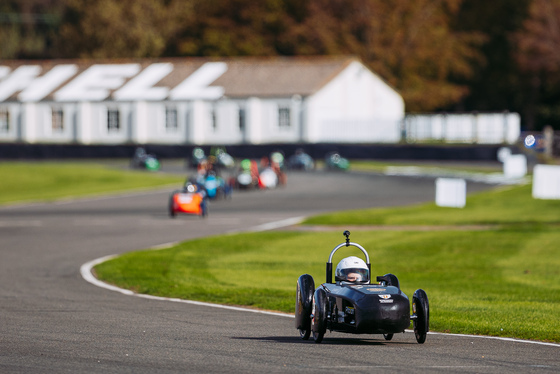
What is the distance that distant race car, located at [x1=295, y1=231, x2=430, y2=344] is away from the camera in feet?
36.6

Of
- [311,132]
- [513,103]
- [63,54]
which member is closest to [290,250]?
[311,132]

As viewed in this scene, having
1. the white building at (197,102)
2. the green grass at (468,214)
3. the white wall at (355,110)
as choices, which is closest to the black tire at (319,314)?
the green grass at (468,214)

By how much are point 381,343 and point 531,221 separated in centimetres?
1931

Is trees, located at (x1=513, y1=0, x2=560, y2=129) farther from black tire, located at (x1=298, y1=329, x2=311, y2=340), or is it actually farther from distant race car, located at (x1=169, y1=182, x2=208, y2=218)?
black tire, located at (x1=298, y1=329, x2=311, y2=340)

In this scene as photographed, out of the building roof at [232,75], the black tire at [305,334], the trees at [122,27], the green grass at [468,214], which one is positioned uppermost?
the trees at [122,27]

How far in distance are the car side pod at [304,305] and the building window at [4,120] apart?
7197cm

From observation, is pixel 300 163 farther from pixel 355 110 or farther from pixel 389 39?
pixel 389 39

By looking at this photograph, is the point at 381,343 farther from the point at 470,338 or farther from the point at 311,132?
the point at 311,132

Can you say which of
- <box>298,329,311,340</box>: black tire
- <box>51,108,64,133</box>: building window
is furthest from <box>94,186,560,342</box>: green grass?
<box>51,108,64,133</box>: building window

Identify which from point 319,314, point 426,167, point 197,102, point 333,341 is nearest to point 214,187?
point 426,167

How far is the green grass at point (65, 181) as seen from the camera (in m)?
46.1

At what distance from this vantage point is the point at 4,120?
81.4 meters

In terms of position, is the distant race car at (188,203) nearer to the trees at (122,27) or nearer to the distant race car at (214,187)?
the distant race car at (214,187)

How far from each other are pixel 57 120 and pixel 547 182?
50068 millimetres
